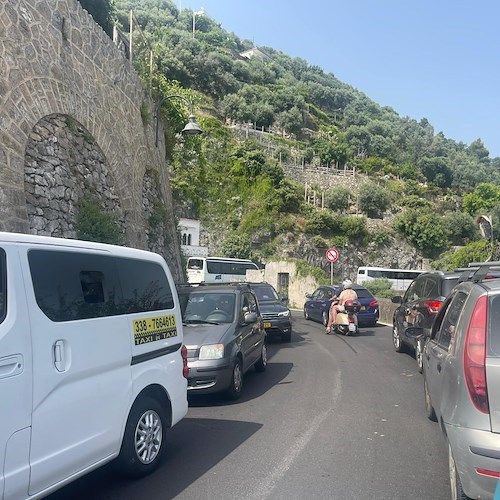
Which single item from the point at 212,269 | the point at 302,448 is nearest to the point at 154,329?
the point at 302,448

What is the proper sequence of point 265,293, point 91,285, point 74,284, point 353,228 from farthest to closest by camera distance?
point 353,228 → point 265,293 → point 91,285 → point 74,284

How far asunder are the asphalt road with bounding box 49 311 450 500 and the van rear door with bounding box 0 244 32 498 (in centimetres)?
135

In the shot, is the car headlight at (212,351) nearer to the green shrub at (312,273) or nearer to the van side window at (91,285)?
the van side window at (91,285)

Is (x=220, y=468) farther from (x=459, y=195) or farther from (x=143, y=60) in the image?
(x=459, y=195)

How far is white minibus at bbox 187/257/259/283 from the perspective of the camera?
117 ft

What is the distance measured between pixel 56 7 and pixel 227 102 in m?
61.5

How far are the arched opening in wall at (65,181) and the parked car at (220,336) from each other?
3125 mm

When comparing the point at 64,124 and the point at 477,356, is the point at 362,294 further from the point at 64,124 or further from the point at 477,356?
the point at 477,356

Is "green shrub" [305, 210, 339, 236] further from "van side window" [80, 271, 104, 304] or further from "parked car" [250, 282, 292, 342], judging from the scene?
"van side window" [80, 271, 104, 304]

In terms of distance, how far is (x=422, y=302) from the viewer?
984cm

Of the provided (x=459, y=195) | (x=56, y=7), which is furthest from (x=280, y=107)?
(x=56, y=7)

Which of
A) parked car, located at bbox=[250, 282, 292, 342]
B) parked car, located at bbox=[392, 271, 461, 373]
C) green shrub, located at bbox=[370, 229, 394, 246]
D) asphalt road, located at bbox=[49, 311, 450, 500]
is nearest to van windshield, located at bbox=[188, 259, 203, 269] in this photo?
green shrub, located at bbox=[370, 229, 394, 246]

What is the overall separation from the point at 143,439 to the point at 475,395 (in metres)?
2.92

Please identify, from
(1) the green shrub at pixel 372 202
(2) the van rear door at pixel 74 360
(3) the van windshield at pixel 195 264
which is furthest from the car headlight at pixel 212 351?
(1) the green shrub at pixel 372 202
